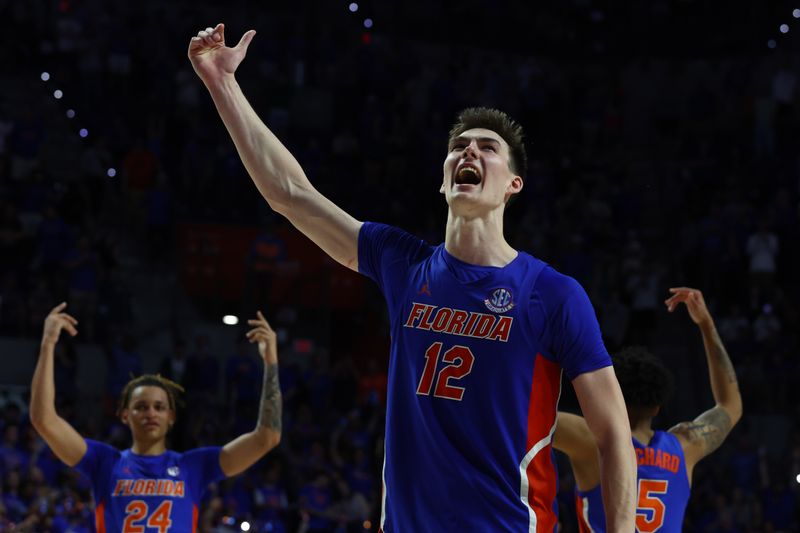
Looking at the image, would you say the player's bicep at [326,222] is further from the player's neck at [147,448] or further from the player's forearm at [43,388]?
the player's neck at [147,448]

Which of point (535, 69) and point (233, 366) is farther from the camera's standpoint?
point (535, 69)

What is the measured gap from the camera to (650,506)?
571 centimetres

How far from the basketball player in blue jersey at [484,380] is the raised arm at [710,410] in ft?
7.42

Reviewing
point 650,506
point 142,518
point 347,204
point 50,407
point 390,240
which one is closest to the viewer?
point 390,240

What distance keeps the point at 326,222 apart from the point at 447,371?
0.75m

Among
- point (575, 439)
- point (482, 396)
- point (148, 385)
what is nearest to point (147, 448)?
point (148, 385)

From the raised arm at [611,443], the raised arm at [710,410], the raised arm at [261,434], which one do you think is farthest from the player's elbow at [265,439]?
the raised arm at [611,443]

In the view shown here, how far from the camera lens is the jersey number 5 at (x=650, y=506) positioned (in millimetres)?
5684

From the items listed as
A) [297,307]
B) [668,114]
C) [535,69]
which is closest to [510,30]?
[535,69]

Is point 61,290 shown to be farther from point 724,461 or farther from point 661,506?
point 661,506

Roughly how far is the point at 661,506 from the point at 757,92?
Answer: 57.0ft

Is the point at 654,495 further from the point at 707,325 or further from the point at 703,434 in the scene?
the point at 707,325

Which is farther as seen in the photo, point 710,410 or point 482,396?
point 710,410

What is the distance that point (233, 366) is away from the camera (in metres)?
14.1
